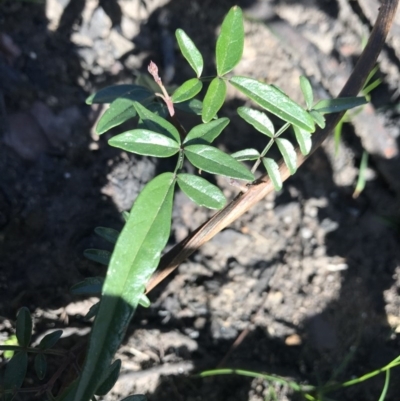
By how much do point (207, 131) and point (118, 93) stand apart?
33 cm

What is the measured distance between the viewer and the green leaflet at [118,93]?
109 centimetres

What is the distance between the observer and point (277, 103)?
2.76 feet

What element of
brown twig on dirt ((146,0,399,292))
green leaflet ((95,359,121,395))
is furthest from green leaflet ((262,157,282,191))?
green leaflet ((95,359,121,395))

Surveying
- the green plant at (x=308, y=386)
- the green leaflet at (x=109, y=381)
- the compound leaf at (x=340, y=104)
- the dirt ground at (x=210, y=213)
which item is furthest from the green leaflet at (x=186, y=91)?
the green plant at (x=308, y=386)

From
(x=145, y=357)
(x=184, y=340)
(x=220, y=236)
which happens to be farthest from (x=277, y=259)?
(x=145, y=357)

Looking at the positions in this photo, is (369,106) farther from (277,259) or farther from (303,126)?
(303,126)

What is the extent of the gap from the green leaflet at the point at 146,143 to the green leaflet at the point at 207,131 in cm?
4

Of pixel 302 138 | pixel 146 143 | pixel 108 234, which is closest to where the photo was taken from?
pixel 146 143

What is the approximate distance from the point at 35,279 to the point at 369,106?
1.23 m

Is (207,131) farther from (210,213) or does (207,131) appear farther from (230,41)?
(210,213)

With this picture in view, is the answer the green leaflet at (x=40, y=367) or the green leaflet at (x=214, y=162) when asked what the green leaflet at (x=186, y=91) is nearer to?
the green leaflet at (x=214, y=162)

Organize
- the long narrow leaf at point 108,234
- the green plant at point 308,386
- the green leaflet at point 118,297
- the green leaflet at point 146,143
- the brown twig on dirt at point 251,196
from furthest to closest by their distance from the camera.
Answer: the green plant at point 308,386 < the long narrow leaf at point 108,234 < the brown twig on dirt at point 251,196 < the green leaflet at point 146,143 < the green leaflet at point 118,297

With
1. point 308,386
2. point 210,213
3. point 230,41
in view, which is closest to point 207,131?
point 230,41

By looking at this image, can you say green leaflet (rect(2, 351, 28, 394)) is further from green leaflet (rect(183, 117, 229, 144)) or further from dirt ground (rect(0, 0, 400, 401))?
green leaflet (rect(183, 117, 229, 144))
